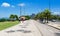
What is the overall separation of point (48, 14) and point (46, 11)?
4.56 feet

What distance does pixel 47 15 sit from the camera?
6831cm

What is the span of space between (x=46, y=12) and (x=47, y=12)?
41 centimetres

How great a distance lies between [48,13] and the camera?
6800 centimetres

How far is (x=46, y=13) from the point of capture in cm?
6825

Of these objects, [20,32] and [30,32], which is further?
[20,32]

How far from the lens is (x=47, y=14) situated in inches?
2694

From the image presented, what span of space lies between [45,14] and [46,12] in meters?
1.69

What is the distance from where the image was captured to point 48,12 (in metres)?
67.8

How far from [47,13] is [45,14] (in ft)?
4.61

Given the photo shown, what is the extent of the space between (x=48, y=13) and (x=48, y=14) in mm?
531

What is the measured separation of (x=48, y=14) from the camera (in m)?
68.4

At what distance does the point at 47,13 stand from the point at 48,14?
25.2 inches

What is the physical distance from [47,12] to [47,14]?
0.94m
